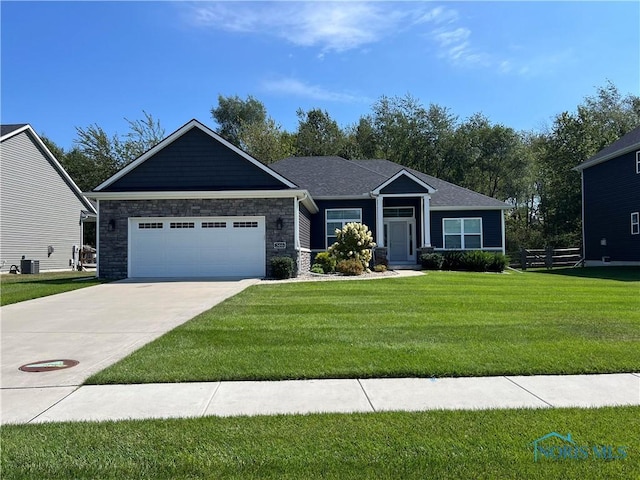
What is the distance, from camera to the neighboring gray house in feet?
79.4

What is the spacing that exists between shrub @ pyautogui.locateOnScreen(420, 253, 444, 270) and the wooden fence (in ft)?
24.3

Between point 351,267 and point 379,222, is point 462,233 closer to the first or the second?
point 379,222

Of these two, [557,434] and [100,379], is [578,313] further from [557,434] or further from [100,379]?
[100,379]

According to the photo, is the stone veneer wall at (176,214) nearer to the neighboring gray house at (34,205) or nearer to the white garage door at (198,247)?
the white garage door at (198,247)

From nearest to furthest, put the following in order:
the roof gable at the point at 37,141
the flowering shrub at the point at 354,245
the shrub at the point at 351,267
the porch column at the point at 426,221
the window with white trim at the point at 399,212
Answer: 1. the shrub at the point at 351,267
2. the flowering shrub at the point at 354,245
3. the porch column at the point at 426,221
4. the roof gable at the point at 37,141
5. the window with white trim at the point at 399,212

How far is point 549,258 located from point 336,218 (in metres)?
13.2

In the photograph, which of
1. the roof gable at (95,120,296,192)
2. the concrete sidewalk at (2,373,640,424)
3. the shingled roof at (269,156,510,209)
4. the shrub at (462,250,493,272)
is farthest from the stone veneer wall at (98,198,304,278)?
the concrete sidewalk at (2,373,640,424)

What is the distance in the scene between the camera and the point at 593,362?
5500 millimetres

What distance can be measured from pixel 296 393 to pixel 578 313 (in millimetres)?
6576

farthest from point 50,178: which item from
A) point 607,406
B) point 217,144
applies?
point 607,406

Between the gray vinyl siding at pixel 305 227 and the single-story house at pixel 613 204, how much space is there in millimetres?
16474

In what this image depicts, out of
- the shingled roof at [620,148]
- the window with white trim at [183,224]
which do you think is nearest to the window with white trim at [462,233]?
the shingled roof at [620,148]

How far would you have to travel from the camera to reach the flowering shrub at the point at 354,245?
758 inches

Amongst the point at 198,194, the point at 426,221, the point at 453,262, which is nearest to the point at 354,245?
the point at 426,221
